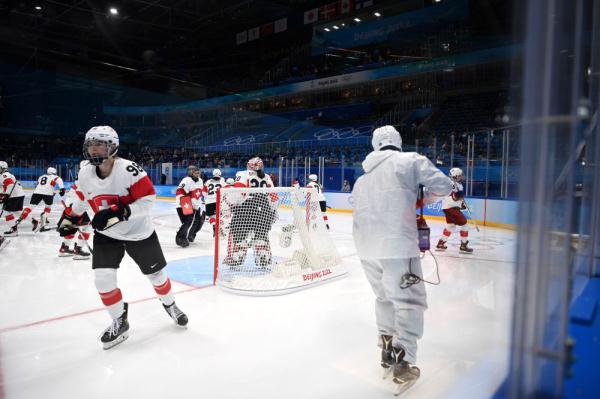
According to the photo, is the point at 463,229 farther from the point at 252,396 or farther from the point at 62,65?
the point at 62,65

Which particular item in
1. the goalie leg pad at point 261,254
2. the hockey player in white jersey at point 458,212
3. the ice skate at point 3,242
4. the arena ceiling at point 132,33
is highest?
the arena ceiling at point 132,33

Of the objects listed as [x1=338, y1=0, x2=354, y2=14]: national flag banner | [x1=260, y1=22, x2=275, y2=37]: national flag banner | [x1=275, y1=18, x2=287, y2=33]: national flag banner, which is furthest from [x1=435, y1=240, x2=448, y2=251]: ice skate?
[x1=260, y1=22, x2=275, y2=37]: national flag banner

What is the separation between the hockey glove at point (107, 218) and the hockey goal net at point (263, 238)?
4.42 ft

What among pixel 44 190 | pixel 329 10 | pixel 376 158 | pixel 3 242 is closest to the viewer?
pixel 376 158

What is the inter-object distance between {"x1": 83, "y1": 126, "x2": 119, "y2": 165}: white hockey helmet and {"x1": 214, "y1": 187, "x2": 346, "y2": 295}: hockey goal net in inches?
53.4

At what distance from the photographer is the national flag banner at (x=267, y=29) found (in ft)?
50.5

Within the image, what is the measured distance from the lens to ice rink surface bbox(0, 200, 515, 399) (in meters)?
1.83

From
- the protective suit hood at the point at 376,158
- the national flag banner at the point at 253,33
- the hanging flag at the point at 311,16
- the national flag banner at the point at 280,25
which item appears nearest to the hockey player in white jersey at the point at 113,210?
the protective suit hood at the point at 376,158

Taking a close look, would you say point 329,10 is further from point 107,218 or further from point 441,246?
point 107,218

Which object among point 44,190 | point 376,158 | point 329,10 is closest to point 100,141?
point 376,158

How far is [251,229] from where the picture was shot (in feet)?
12.6

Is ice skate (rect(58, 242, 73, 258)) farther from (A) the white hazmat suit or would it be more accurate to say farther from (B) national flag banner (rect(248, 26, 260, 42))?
(B) national flag banner (rect(248, 26, 260, 42))

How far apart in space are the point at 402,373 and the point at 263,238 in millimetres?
2245

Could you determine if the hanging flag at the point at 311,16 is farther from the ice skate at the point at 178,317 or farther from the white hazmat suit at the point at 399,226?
the white hazmat suit at the point at 399,226
